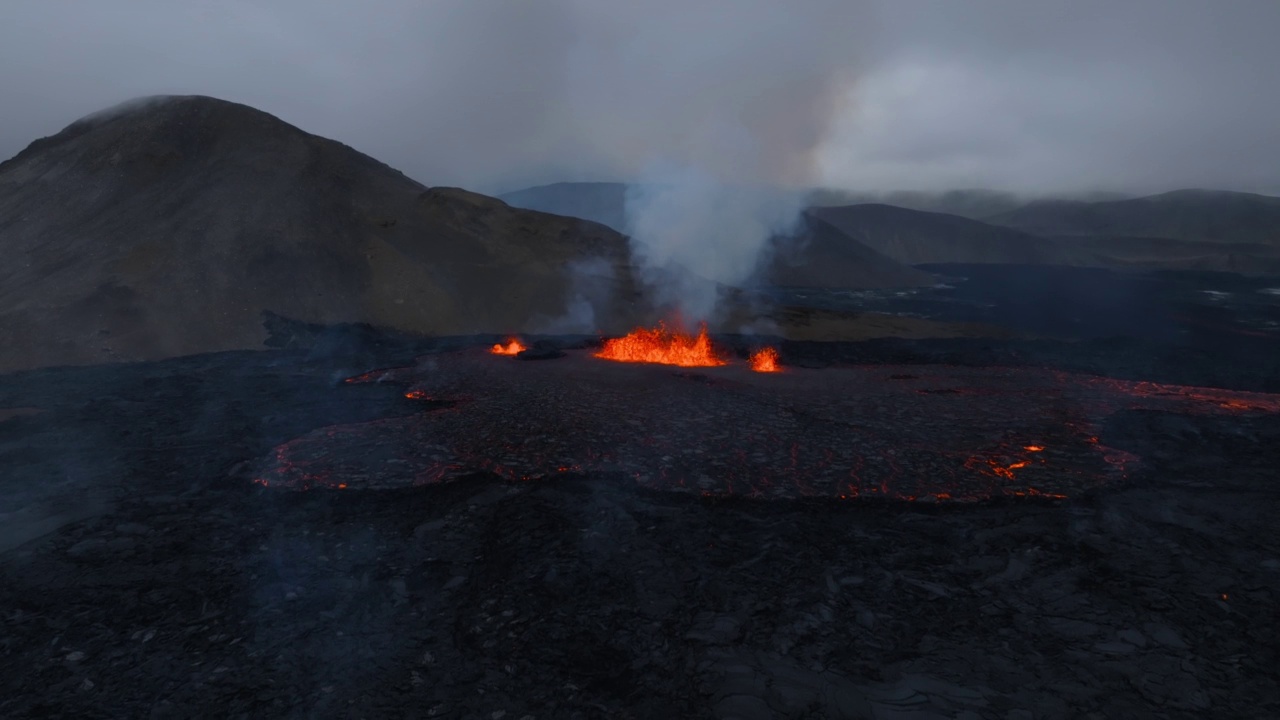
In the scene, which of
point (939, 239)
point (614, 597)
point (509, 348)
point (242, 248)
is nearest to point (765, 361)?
point (509, 348)

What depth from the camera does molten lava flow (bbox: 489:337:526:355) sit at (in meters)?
28.1

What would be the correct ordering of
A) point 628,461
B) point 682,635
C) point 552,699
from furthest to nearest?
point 628,461 → point 682,635 → point 552,699

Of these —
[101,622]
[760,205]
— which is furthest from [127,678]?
[760,205]

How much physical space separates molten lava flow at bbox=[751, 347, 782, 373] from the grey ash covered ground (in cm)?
1282

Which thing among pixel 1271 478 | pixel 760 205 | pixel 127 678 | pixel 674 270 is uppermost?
pixel 760 205

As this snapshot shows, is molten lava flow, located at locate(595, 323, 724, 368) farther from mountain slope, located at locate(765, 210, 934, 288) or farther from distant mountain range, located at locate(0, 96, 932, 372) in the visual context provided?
mountain slope, located at locate(765, 210, 934, 288)

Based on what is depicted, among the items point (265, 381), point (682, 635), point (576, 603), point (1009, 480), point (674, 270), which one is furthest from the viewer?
point (674, 270)

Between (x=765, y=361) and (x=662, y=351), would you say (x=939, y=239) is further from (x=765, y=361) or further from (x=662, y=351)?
(x=662, y=351)

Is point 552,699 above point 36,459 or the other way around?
the other way around

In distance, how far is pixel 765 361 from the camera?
27078mm

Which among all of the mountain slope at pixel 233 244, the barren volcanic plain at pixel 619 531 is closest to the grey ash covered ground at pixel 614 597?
the barren volcanic plain at pixel 619 531

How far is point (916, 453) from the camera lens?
1476cm

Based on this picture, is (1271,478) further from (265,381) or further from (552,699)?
(265,381)

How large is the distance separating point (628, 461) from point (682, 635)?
19.9ft
